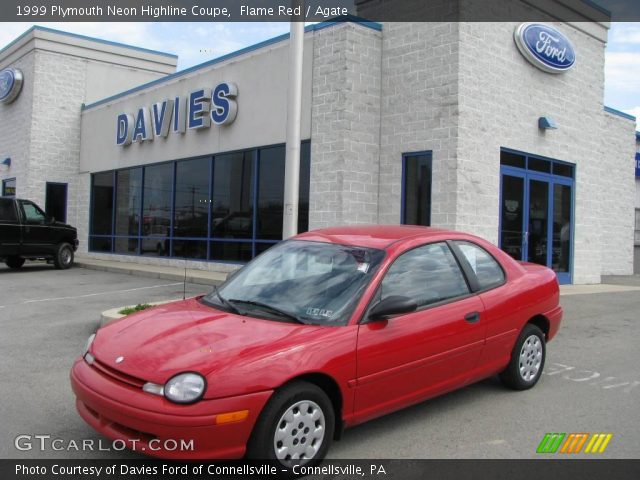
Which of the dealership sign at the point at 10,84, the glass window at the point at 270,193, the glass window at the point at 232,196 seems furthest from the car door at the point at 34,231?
the dealership sign at the point at 10,84

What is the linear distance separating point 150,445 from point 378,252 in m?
2.08

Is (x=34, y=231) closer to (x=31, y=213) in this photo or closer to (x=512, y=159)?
(x=31, y=213)

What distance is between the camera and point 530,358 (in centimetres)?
542

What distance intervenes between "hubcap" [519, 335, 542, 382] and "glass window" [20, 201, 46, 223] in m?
14.5

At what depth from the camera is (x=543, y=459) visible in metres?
3.89

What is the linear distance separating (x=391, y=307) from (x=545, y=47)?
11.5 m

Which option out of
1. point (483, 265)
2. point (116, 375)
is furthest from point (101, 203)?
point (116, 375)

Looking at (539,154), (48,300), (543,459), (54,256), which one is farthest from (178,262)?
(543,459)

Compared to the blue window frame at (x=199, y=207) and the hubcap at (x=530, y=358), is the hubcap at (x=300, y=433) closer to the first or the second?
the hubcap at (x=530, y=358)

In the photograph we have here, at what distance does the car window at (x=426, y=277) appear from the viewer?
4340mm

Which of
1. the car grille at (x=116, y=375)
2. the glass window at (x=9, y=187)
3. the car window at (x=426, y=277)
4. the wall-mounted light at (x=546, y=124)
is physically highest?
the wall-mounted light at (x=546, y=124)

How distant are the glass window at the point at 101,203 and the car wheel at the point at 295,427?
18431 mm

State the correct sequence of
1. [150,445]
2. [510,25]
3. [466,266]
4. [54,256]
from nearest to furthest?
[150,445] → [466,266] → [510,25] → [54,256]

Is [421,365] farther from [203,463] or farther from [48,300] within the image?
[48,300]
